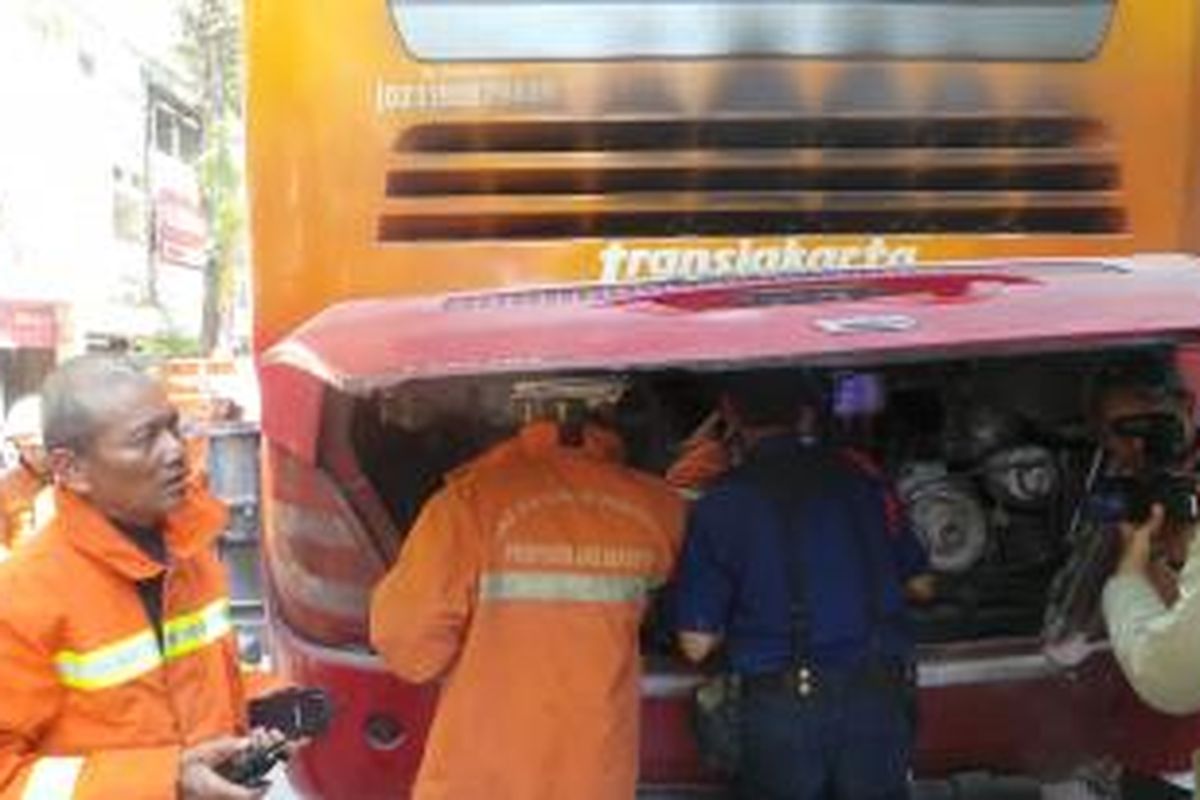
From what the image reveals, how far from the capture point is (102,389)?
317 cm

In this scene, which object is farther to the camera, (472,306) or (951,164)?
(951,164)

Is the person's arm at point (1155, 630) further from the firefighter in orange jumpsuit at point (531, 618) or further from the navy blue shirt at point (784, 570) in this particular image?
the firefighter in orange jumpsuit at point (531, 618)

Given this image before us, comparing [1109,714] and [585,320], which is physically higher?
[585,320]

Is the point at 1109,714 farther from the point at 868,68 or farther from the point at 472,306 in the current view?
the point at 472,306

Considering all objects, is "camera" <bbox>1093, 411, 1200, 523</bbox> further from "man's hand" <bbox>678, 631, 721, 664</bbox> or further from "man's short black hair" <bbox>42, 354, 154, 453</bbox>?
"man's short black hair" <bbox>42, 354, 154, 453</bbox>

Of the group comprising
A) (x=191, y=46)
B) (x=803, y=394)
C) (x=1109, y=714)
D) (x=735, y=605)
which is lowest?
(x=1109, y=714)

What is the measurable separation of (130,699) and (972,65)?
2.63 meters

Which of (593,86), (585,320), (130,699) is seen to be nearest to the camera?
(130,699)

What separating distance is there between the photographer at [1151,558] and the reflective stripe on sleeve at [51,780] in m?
1.80

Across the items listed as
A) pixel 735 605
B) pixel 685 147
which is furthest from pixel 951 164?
pixel 735 605

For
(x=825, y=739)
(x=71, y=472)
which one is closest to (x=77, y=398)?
(x=71, y=472)

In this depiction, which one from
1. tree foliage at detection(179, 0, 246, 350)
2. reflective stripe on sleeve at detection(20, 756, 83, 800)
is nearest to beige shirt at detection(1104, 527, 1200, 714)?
reflective stripe on sleeve at detection(20, 756, 83, 800)

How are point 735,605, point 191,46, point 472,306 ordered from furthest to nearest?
point 191,46 → point 735,605 → point 472,306

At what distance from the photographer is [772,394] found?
4.05m
